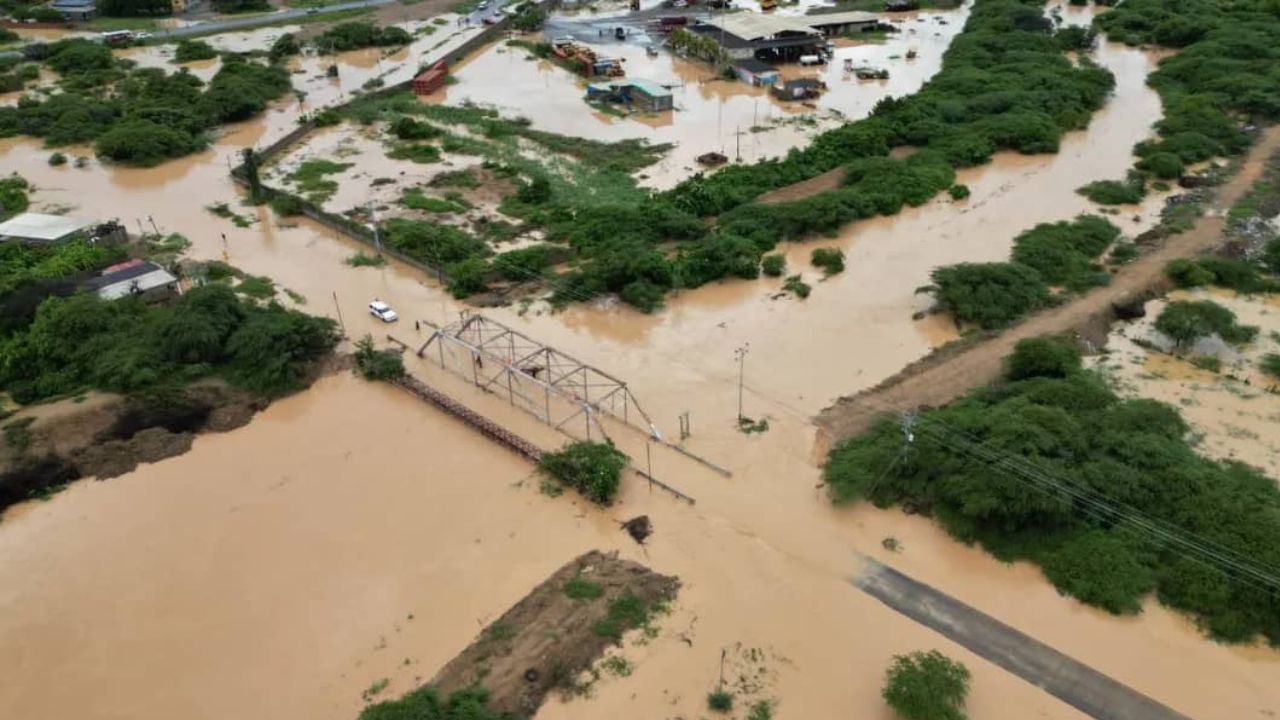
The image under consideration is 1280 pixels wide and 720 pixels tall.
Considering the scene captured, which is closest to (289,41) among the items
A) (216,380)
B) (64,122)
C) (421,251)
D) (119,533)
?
(64,122)

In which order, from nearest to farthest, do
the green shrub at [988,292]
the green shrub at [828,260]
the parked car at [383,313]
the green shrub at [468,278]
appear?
the green shrub at [988,292], the parked car at [383,313], the green shrub at [468,278], the green shrub at [828,260]

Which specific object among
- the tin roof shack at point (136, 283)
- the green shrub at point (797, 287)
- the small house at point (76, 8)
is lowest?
the green shrub at point (797, 287)

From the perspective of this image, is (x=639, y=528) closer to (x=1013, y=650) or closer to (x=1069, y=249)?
(x=1013, y=650)

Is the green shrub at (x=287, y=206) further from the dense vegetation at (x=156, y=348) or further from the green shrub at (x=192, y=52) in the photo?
the green shrub at (x=192, y=52)

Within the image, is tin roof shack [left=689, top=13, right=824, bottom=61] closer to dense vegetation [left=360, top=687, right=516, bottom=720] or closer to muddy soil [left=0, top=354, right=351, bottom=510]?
muddy soil [left=0, top=354, right=351, bottom=510]

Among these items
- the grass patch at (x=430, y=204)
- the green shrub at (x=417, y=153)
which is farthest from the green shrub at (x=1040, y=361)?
the green shrub at (x=417, y=153)

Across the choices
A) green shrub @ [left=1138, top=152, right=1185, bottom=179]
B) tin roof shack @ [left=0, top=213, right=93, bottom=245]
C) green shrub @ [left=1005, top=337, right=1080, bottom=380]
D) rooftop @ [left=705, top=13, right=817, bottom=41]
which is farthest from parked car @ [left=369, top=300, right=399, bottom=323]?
rooftop @ [left=705, top=13, right=817, bottom=41]

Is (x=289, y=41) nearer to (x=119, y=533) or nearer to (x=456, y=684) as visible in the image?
(x=119, y=533)
